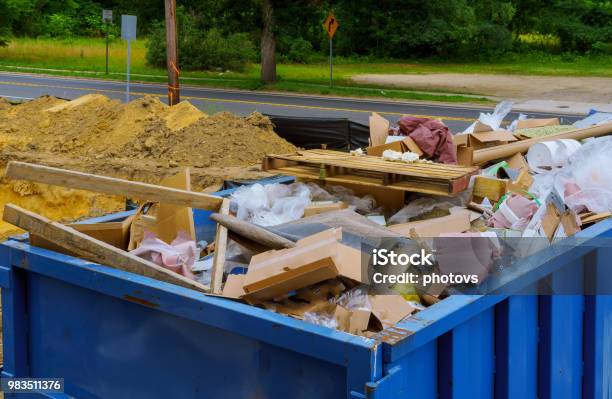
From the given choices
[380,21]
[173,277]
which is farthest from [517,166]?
[380,21]

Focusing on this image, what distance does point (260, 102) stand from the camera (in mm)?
26844

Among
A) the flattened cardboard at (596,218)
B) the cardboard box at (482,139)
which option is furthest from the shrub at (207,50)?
the flattened cardboard at (596,218)

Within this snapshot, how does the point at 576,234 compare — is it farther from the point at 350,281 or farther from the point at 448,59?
the point at 448,59

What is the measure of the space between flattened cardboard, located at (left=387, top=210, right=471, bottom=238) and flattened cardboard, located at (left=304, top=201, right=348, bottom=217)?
0.46 m

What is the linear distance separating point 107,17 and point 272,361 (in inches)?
1382

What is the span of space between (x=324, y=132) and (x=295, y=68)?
3196 cm

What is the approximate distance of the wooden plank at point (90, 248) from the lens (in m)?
3.32

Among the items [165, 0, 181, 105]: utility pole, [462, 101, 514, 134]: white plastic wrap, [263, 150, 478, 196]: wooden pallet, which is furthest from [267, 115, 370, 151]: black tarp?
[165, 0, 181, 105]: utility pole

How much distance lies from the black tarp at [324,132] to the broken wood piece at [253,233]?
8838 mm

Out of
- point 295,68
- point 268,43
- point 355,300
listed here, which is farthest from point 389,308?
point 295,68

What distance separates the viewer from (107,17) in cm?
A: 3581

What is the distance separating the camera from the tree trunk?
31034 millimetres

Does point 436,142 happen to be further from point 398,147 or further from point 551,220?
point 551,220

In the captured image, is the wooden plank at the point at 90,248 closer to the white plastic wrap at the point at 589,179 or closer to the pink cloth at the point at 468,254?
the pink cloth at the point at 468,254
